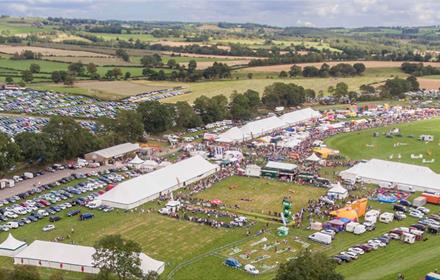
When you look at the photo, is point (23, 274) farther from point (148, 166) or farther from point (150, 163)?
point (150, 163)

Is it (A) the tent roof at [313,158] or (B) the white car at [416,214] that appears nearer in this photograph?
(B) the white car at [416,214]

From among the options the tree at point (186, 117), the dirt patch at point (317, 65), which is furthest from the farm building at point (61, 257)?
the dirt patch at point (317, 65)

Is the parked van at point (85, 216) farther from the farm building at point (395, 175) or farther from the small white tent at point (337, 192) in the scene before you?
the farm building at point (395, 175)

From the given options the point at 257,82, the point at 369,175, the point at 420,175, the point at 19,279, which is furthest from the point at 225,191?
→ the point at 257,82

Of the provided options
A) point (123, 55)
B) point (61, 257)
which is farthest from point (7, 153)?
point (123, 55)

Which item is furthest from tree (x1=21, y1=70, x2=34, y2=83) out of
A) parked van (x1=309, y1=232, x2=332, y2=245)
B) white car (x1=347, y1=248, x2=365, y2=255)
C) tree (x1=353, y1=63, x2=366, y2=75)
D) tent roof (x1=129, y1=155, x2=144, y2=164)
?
white car (x1=347, y1=248, x2=365, y2=255)

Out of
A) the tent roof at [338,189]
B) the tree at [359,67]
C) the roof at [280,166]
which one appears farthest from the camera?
the tree at [359,67]

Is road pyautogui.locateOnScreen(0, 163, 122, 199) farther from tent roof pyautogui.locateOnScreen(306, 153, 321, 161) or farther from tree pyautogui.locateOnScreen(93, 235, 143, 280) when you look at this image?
tree pyautogui.locateOnScreen(93, 235, 143, 280)
